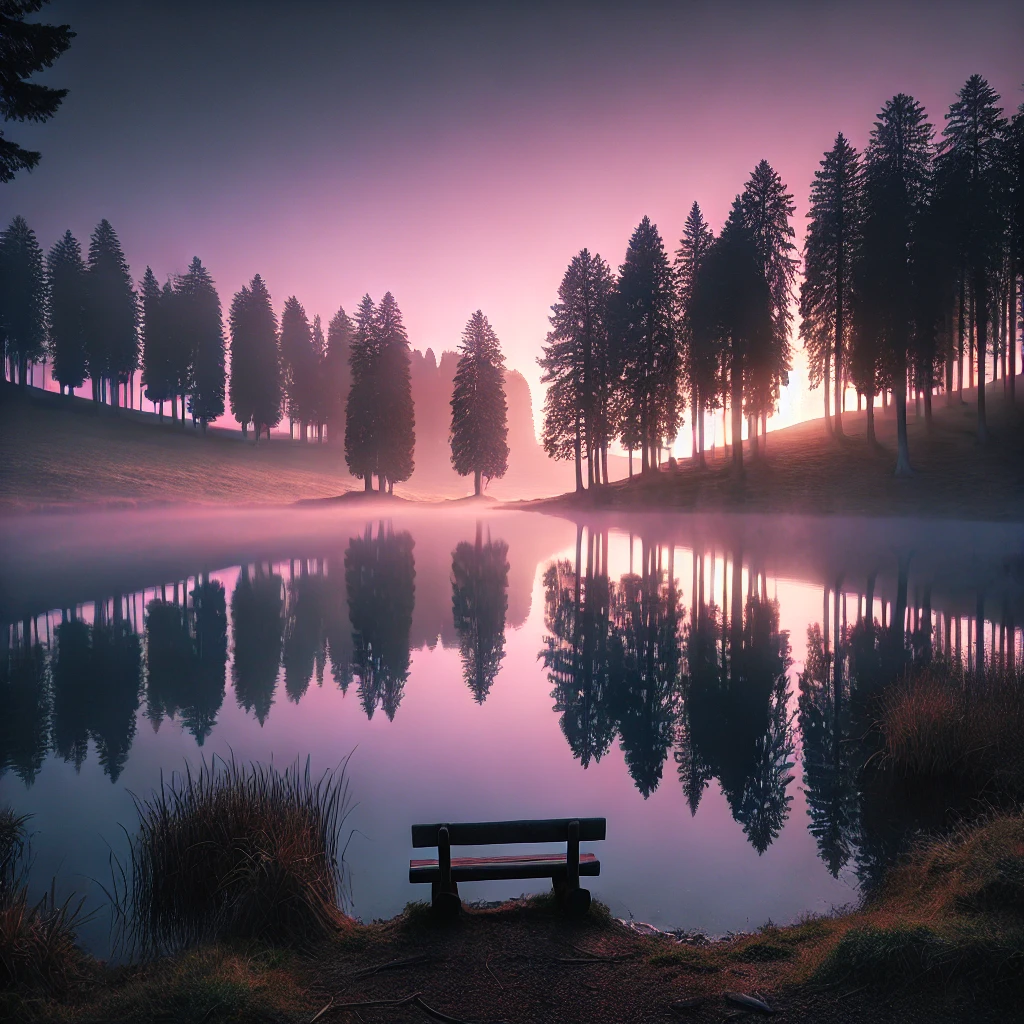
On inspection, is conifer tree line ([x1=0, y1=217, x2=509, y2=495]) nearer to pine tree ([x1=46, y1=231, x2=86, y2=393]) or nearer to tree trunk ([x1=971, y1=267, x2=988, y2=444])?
pine tree ([x1=46, y1=231, x2=86, y2=393])

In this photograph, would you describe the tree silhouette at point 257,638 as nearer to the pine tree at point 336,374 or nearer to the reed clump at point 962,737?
the reed clump at point 962,737

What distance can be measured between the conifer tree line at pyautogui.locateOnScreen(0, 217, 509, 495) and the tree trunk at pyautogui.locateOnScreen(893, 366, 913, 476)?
3584 centimetres

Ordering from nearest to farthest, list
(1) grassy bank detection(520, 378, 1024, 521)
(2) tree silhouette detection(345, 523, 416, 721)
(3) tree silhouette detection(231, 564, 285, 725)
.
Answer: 1. (3) tree silhouette detection(231, 564, 285, 725)
2. (2) tree silhouette detection(345, 523, 416, 721)
3. (1) grassy bank detection(520, 378, 1024, 521)

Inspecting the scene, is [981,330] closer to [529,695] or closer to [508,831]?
[529,695]

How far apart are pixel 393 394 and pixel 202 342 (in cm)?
2794

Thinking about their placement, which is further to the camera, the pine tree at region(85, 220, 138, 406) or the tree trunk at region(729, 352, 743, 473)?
the pine tree at region(85, 220, 138, 406)

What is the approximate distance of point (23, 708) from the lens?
511 inches

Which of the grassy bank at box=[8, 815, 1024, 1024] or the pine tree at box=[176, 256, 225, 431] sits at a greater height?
the pine tree at box=[176, 256, 225, 431]

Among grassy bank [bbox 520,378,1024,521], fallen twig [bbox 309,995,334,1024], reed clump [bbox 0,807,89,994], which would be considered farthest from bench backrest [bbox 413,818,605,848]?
grassy bank [bbox 520,378,1024,521]

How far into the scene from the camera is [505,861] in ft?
22.1

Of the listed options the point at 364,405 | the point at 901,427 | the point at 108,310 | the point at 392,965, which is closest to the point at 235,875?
the point at 392,965

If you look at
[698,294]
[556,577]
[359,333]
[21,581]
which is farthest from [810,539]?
[359,333]

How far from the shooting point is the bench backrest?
250 inches

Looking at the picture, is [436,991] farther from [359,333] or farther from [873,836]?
[359,333]
